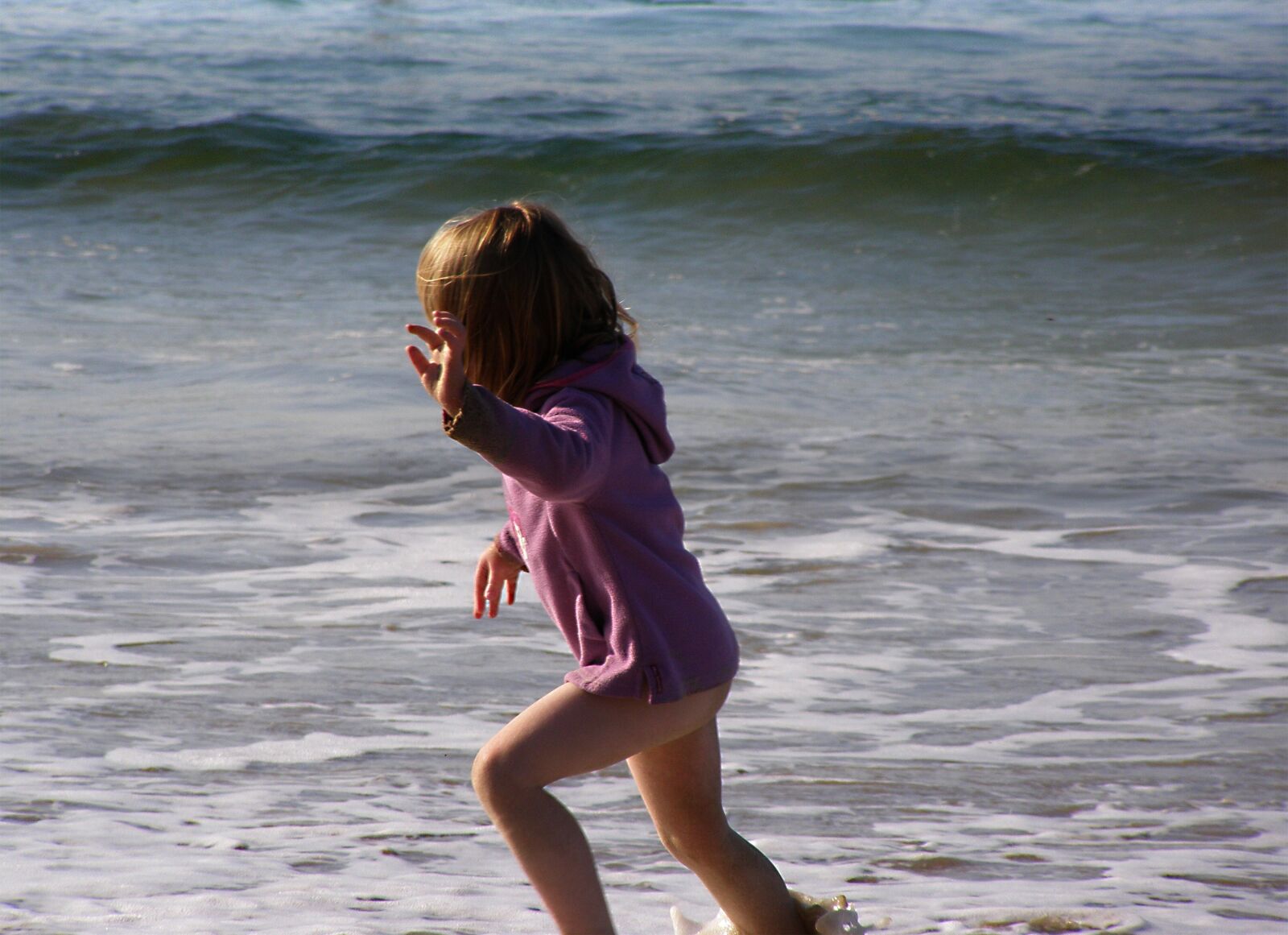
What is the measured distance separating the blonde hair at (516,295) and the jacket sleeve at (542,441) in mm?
129

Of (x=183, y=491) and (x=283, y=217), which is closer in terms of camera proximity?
(x=183, y=491)

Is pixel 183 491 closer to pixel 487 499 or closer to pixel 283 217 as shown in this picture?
pixel 487 499

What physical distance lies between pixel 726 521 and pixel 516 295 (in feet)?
12.0

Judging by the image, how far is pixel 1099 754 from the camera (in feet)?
11.8

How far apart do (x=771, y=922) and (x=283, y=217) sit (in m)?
13.3

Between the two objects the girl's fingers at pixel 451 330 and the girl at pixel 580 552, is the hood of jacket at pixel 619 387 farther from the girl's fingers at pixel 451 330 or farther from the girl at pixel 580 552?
the girl's fingers at pixel 451 330

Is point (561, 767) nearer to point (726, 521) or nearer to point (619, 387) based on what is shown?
point (619, 387)

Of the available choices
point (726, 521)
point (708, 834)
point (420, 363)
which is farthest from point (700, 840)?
point (726, 521)

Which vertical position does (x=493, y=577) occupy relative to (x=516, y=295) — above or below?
below

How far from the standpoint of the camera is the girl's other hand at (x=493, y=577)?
7.83ft

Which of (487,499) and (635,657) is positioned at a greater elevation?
(635,657)

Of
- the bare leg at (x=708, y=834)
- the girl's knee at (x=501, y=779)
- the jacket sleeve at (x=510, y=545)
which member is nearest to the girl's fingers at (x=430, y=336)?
the jacket sleeve at (x=510, y=545)

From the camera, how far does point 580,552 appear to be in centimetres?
211

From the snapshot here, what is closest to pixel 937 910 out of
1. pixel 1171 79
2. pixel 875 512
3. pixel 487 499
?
pixel 875 512
